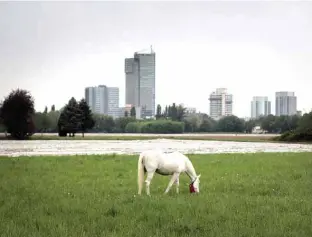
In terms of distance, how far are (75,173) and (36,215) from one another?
11.0 m

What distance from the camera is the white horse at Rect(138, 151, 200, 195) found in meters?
15.0

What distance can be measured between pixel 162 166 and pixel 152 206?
113 inches

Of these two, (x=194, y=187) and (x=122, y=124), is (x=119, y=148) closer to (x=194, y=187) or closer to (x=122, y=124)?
(x=194, y=187)

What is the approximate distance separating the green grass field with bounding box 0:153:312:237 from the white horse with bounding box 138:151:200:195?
0.43 meters

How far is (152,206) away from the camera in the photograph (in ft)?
40.8

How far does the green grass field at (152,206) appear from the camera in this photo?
9.69 meters

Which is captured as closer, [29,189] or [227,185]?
[29,189]

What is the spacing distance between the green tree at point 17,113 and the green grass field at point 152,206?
59.3m

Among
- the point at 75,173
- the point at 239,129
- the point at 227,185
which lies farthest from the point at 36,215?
the point at 239,129

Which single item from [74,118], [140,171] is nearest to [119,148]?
[140,171]

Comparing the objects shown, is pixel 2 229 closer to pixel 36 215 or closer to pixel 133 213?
pixel 36 215

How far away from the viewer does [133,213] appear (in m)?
11.5

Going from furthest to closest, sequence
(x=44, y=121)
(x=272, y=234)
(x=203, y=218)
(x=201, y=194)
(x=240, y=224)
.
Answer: (x=44, y=121) < (x=201, y=194) < (x=203, y=218) < (x=240, y=224) < (x=272, y=234)

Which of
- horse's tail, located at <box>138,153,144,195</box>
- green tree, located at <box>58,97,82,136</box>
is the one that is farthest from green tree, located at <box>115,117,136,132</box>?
horse's tail, located at <box>138,153,144,195</box>
